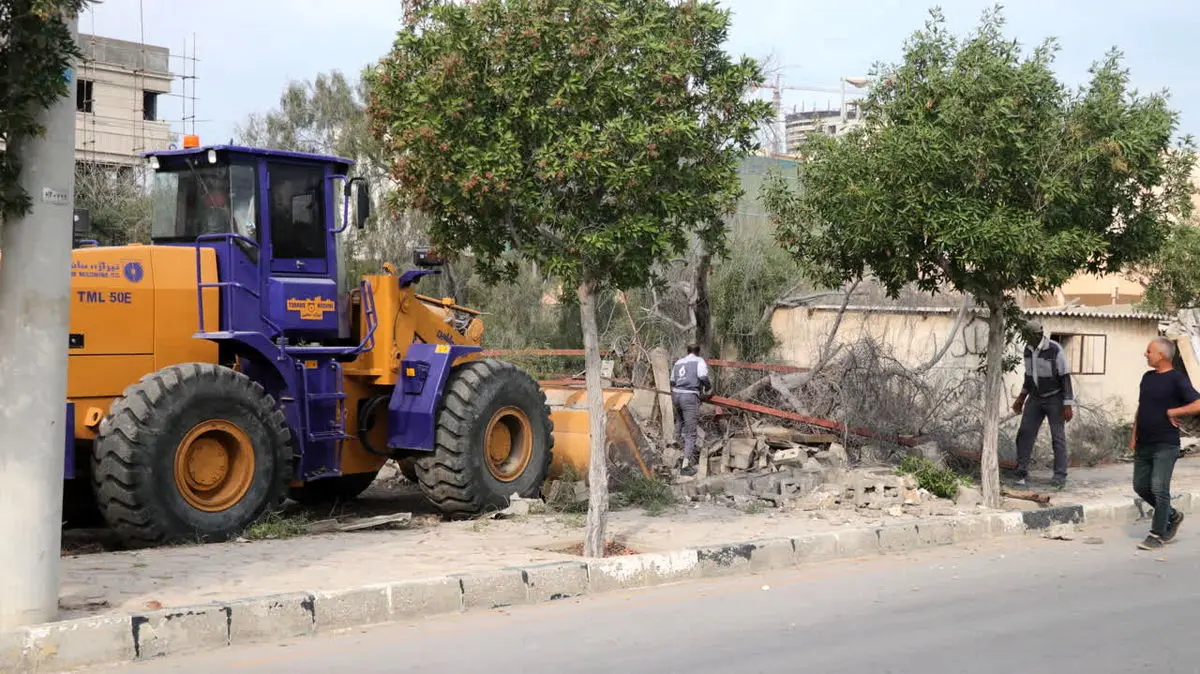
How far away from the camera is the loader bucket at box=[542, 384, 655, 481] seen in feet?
44.4

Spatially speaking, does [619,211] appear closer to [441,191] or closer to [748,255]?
[441,191]

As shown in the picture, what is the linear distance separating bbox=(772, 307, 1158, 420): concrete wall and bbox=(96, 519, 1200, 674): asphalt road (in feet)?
35.9

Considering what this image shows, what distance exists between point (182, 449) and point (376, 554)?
1.70 metres

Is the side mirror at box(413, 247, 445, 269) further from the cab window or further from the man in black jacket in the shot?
the man in black jacket

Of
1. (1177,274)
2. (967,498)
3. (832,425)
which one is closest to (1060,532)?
(967,498)

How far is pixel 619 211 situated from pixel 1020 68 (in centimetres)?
457

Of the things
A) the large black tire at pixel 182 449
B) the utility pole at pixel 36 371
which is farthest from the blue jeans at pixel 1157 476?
the utility pole at pixel 36 371

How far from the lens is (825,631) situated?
25.5 ft

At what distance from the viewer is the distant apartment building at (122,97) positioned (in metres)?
40.9

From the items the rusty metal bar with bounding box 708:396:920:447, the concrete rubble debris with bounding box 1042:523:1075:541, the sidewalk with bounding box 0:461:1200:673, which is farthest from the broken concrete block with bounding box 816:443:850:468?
the concrete rubble debris with bounding box 1042:523:1075:541

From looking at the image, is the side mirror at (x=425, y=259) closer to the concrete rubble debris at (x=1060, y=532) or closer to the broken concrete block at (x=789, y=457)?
the broken concrete block at (x=789, y=457)

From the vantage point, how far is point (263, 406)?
33.2ft

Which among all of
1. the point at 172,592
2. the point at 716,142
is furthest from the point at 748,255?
the point at 172,592

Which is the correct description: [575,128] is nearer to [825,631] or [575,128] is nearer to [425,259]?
[425,259]
